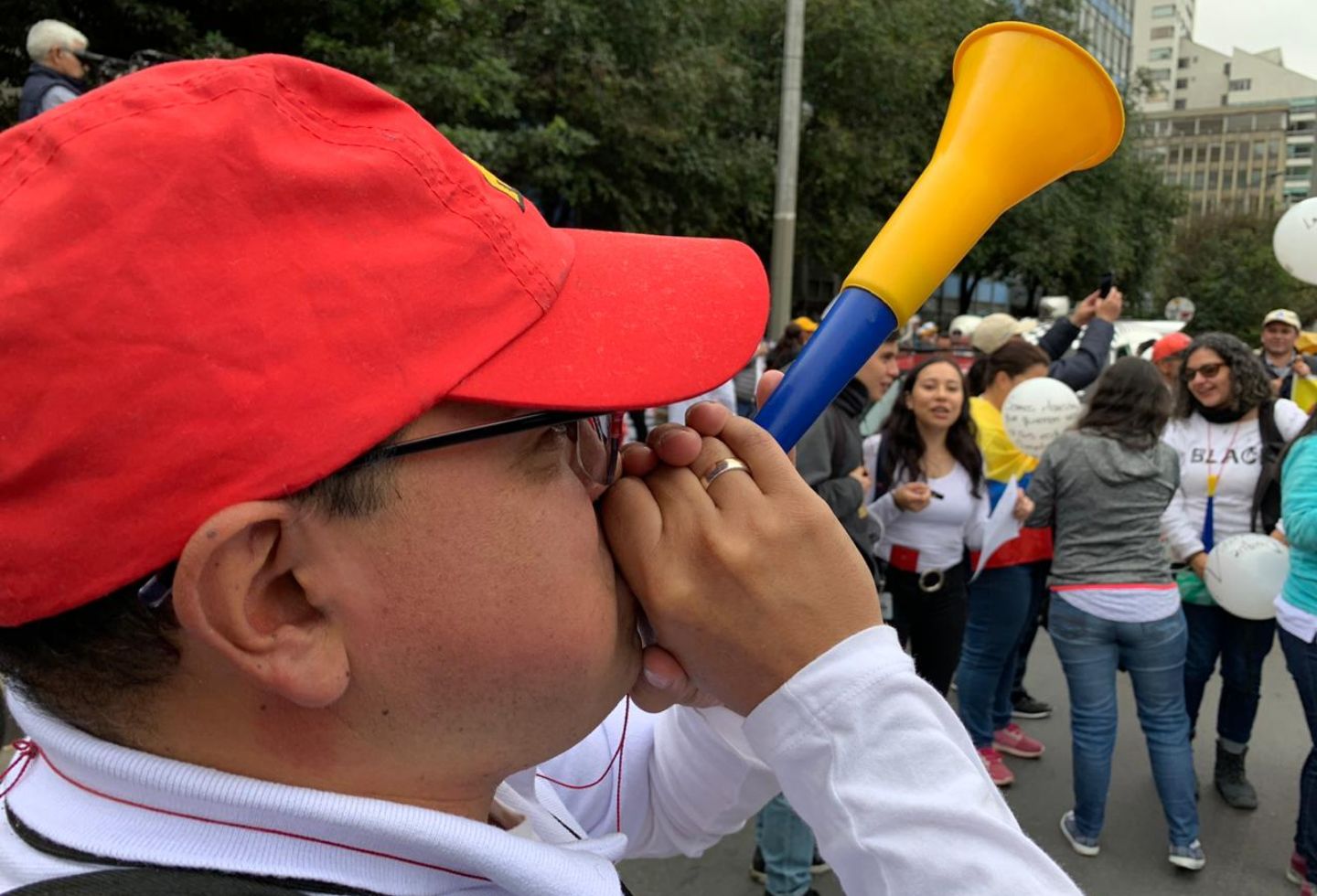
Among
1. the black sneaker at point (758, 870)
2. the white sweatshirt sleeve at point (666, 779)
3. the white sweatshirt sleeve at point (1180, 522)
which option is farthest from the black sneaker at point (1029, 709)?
the white sweatshirt sleeve at point (666, 779)

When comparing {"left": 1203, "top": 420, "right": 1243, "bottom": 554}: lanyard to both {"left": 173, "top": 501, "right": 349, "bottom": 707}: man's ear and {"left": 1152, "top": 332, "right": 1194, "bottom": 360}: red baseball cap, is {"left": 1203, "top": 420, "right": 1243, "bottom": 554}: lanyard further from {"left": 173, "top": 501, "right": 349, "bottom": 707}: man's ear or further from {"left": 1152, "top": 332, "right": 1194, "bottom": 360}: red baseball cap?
{"left": 173, "top": 501, "right": 349, "bottom": 707}: man's ear

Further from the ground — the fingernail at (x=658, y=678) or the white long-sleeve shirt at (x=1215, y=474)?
the fingernail at (x=658, y=678)

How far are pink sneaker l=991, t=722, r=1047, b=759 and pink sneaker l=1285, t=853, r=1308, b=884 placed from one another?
44.9 inches

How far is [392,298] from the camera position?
752 millimetres

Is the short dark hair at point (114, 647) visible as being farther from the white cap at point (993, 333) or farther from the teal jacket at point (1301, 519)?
the white cap at point (993, 333)

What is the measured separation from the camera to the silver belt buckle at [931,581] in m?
4.14

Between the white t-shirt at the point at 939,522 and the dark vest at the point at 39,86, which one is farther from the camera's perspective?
the white t-shirt at the point at 939,522

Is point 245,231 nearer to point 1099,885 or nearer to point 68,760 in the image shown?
point 68,760

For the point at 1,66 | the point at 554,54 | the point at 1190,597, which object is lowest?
the point at 1190,597

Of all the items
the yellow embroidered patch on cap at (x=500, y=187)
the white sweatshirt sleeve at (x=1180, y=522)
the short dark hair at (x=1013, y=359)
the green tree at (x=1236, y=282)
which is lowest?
the green tree at (x=1236, y=282)

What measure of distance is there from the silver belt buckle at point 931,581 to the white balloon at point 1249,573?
1130mm

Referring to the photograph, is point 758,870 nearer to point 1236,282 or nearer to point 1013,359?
point 1013,359

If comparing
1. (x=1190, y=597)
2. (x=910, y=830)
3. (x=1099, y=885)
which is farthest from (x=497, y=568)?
(x=1190, y=597)

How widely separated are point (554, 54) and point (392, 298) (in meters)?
11.3
